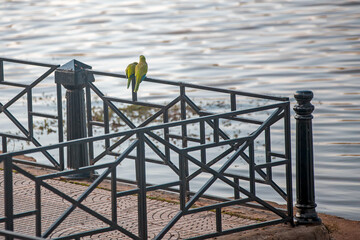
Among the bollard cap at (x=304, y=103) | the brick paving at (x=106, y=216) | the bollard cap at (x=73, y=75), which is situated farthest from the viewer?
the bollard cap at (x=73, y=75)

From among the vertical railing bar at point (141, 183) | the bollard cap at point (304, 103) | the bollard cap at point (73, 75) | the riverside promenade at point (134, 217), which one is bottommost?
the riverside promenade at point (134, 217)

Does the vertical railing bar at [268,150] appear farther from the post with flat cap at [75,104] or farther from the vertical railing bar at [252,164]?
the post with flat cap at [75,104]

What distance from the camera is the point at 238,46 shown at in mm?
23359

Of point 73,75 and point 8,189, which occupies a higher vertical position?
point 73,75

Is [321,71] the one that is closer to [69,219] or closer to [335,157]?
[335,157]

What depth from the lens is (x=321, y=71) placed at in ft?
63.0

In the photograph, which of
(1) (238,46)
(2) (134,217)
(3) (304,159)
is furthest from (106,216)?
(1) (238,46)

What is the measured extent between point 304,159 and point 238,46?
15.8 meters

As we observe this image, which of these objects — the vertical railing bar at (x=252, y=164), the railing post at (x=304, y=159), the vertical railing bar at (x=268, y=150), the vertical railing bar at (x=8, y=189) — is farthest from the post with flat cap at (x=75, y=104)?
the vertical railing bar at (x=8, y=189)

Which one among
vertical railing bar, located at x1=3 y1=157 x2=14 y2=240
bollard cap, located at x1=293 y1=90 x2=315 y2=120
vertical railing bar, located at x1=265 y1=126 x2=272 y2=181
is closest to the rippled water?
vertical railing bar, located at x1=265 y1=126 x2=272 y2=181

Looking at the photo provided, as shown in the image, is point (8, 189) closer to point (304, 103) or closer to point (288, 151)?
point (288, 151)

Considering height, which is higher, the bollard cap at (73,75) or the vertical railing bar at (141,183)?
the bollard cap at (73,75)

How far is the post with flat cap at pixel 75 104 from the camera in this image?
9484 millimetres

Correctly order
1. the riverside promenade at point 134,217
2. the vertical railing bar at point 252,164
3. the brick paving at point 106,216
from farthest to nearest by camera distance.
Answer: the brick paving at point 106,216 < the riverside promenade at point 134,217 < the vertical railing bar at point 252,164
